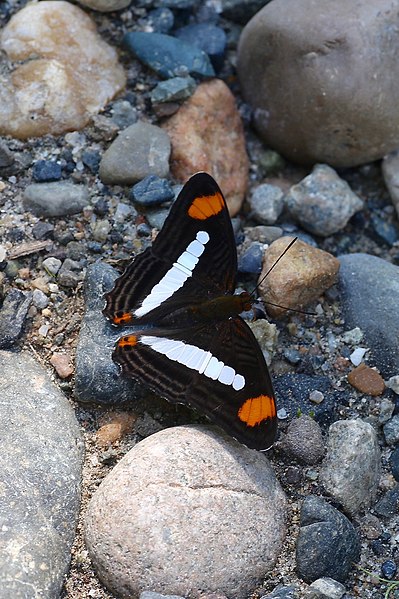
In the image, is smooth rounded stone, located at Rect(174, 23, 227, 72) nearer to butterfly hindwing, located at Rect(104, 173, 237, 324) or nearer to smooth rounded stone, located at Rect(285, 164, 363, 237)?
smooth rounded stone, located at Rect(285, 164, 363, 237)

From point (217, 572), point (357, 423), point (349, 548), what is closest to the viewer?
point (217, 572)

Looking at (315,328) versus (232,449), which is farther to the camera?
(315,328)

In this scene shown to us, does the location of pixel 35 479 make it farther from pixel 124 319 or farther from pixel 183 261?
pixel 183 261

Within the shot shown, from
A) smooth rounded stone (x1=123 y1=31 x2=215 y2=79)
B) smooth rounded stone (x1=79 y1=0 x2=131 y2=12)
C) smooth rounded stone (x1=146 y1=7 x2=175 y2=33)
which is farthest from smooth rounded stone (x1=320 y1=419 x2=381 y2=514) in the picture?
smooth rounded stone (x1=79 y1=0 x2=131 y2=12)

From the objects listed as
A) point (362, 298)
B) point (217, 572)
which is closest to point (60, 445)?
point (217, 572)

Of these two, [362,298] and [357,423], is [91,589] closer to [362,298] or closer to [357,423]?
[357,423]

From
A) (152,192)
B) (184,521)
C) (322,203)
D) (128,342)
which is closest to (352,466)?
(184,521)

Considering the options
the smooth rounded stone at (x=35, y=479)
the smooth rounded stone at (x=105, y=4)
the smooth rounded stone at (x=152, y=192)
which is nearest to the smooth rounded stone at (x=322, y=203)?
the smooth rounded stone at (x=152, y=192)
